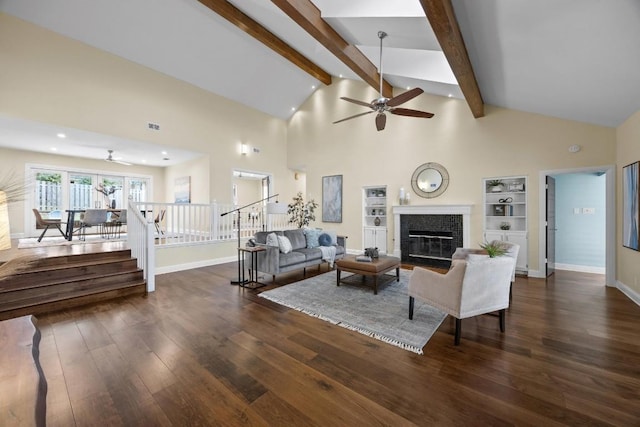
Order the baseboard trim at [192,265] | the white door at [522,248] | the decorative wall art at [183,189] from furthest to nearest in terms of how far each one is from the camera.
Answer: the decorative wall art at [183,189] → the baseboard trim at [192,265] → the white door at [522,248]

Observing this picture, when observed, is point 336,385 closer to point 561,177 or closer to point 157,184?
point 561,177

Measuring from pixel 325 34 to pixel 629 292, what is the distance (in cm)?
607

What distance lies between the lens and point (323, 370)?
2.16 meters

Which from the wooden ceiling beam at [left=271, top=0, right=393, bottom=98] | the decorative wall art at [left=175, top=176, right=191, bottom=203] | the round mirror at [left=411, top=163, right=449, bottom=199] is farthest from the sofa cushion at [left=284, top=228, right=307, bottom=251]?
the decorative wall art at [left=175, top=176, right=191, bottom=203]

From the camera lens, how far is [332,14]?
3.91 m

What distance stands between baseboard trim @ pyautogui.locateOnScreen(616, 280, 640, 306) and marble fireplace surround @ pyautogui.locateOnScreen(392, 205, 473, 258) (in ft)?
7.41

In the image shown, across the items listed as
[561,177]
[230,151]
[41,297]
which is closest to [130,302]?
[41,297]

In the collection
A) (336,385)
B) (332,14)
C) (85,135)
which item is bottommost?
(336,385)

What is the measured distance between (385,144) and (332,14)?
379cm

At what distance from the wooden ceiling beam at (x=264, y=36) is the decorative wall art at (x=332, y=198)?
3.05m

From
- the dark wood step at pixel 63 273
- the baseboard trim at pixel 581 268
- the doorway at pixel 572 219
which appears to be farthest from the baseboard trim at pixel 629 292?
the dark wood step at pixel 63 273

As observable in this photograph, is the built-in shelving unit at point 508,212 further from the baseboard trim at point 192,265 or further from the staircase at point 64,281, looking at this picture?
the staircase at point 64,281

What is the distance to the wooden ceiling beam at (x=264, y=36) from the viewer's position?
5336 mm

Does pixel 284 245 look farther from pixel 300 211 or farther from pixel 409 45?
pixel 409 45
